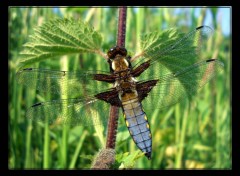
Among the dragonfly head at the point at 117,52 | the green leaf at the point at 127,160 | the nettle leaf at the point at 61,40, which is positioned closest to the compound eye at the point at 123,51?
the dragonfly head at the point at 117,52

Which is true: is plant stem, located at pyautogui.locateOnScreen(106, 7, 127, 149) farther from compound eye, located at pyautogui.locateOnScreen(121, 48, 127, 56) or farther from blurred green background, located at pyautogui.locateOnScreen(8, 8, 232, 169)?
blurred green background, located at pyautogui.locateOnScreen(8, 8, 232, 169)

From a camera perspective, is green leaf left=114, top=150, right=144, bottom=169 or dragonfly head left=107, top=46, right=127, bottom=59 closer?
green leaf left=114, top=150, right=144, bottom=169

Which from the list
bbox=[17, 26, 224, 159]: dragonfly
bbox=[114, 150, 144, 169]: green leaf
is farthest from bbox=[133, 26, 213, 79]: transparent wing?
bbox=[114, 150, 144, 169]: green leaf

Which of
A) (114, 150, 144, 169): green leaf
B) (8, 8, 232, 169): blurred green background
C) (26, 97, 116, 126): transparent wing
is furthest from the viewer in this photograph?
(8, 8, 232, 169): blurred green background

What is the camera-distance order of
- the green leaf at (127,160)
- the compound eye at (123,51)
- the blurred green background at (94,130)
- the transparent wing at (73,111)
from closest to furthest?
the green leaf at (127,160), the compound eye at (123,51), the transparent wing at (73,111), the blurred green background at (94,130)

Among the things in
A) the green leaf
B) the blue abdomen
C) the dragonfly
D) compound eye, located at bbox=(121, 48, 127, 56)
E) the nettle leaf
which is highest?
the nettle leaf

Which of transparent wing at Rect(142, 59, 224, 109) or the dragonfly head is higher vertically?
the dragonfly head

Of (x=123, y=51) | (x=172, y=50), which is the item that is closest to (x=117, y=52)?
(x=123, y=51)

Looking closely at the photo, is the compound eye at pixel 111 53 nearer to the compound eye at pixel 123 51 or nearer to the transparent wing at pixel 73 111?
the compound eye at pixel 123 51
